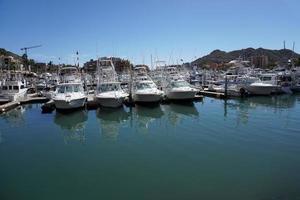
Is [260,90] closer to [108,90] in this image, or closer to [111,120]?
[108,90]

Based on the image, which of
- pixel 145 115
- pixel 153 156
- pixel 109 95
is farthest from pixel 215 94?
pixel 153 156

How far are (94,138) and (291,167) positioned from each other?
11.8 metres

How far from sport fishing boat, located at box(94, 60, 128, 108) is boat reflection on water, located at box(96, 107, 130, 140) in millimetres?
817

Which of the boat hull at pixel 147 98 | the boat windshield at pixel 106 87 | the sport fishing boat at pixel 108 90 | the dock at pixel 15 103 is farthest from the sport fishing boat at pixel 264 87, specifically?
the dock at pixel 15 103

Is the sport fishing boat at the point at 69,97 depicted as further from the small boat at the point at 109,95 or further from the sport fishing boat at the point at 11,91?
the sport fishing boat at the point at 11,91

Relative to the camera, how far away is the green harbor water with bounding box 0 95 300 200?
1116 centimetres

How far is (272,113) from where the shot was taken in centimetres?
2791

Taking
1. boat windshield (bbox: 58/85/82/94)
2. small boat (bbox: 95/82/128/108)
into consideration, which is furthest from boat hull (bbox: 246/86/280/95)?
boat windshield (bbox: 58/85/82/94)

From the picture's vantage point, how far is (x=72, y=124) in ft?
81.9

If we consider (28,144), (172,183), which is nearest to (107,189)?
(172,183)

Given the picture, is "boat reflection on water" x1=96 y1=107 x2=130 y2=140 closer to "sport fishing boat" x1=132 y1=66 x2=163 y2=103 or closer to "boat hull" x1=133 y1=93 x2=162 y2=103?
"boat hull" x1=133 y1=93 x2=162 y2=103

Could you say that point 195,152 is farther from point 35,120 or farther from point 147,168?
point 35,120

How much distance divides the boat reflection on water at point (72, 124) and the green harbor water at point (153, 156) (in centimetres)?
8

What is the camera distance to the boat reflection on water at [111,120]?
21.3m
